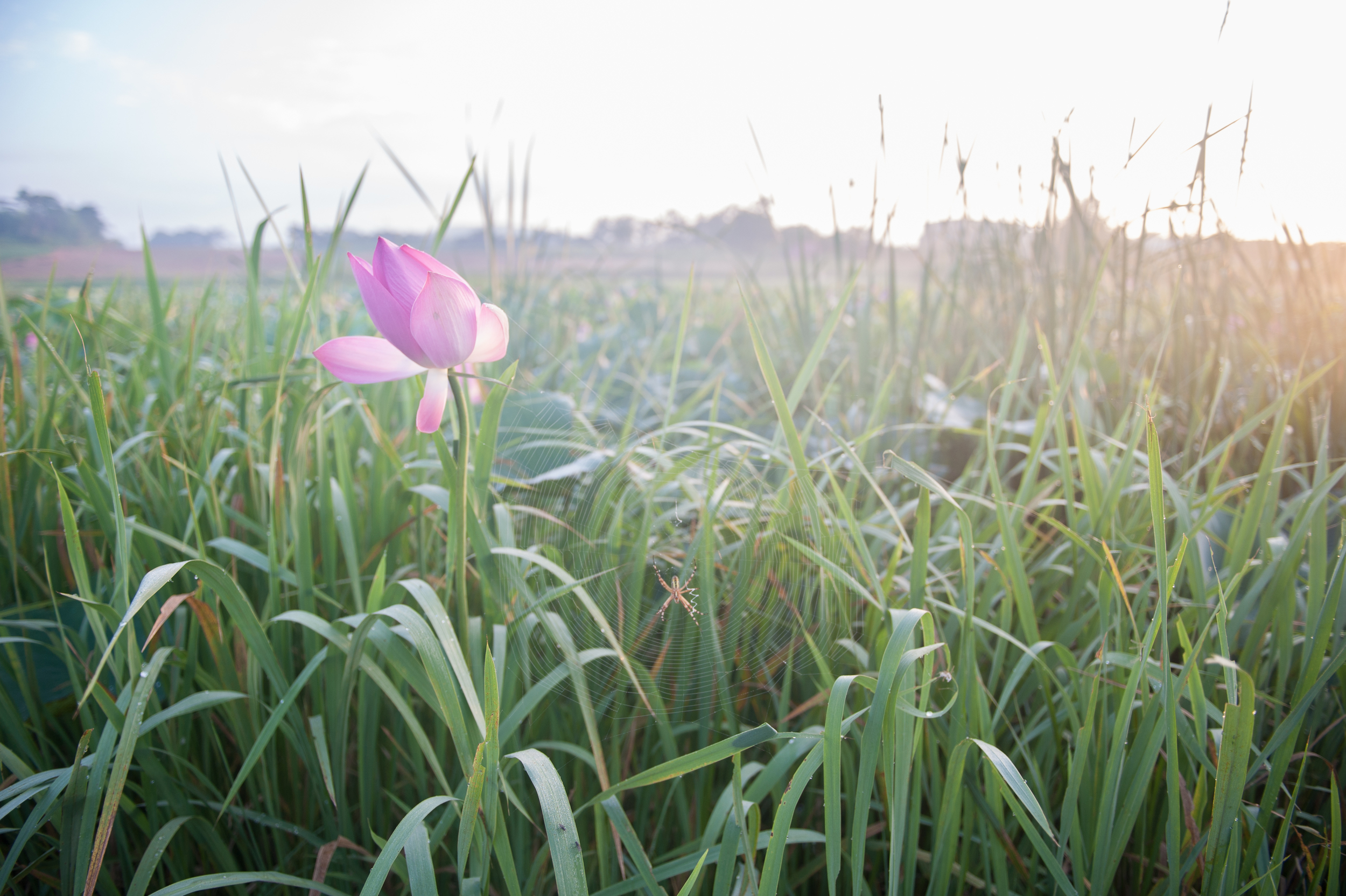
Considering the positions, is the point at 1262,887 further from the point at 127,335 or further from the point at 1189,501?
the point at 127,335

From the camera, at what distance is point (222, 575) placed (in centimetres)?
65

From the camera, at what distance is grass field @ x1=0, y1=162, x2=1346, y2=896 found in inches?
24.5

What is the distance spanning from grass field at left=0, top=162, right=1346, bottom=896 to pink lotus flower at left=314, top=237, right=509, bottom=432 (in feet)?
0.13

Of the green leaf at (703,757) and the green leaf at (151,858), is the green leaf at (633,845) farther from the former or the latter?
the green leaf at (151,858)

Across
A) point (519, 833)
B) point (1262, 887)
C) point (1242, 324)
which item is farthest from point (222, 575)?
point (1242, 324)

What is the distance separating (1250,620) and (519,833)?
999mm

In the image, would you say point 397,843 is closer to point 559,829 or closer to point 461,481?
point 559,829

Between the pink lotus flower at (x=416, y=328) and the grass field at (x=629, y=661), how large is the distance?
0.13ft

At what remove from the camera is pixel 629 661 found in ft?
2.69

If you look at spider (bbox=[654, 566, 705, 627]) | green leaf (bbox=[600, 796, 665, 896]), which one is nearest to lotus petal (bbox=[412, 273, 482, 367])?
spider (bbox=[654, 566, 705, 627])

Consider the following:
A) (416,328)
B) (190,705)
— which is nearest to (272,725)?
(190,705)

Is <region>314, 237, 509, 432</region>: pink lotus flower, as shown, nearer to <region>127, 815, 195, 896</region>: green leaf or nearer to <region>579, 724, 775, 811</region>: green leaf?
<region>579, 724, 775, 811</region>: green leaf

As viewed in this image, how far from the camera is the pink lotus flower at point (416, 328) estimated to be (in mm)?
535

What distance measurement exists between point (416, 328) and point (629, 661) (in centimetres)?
46
